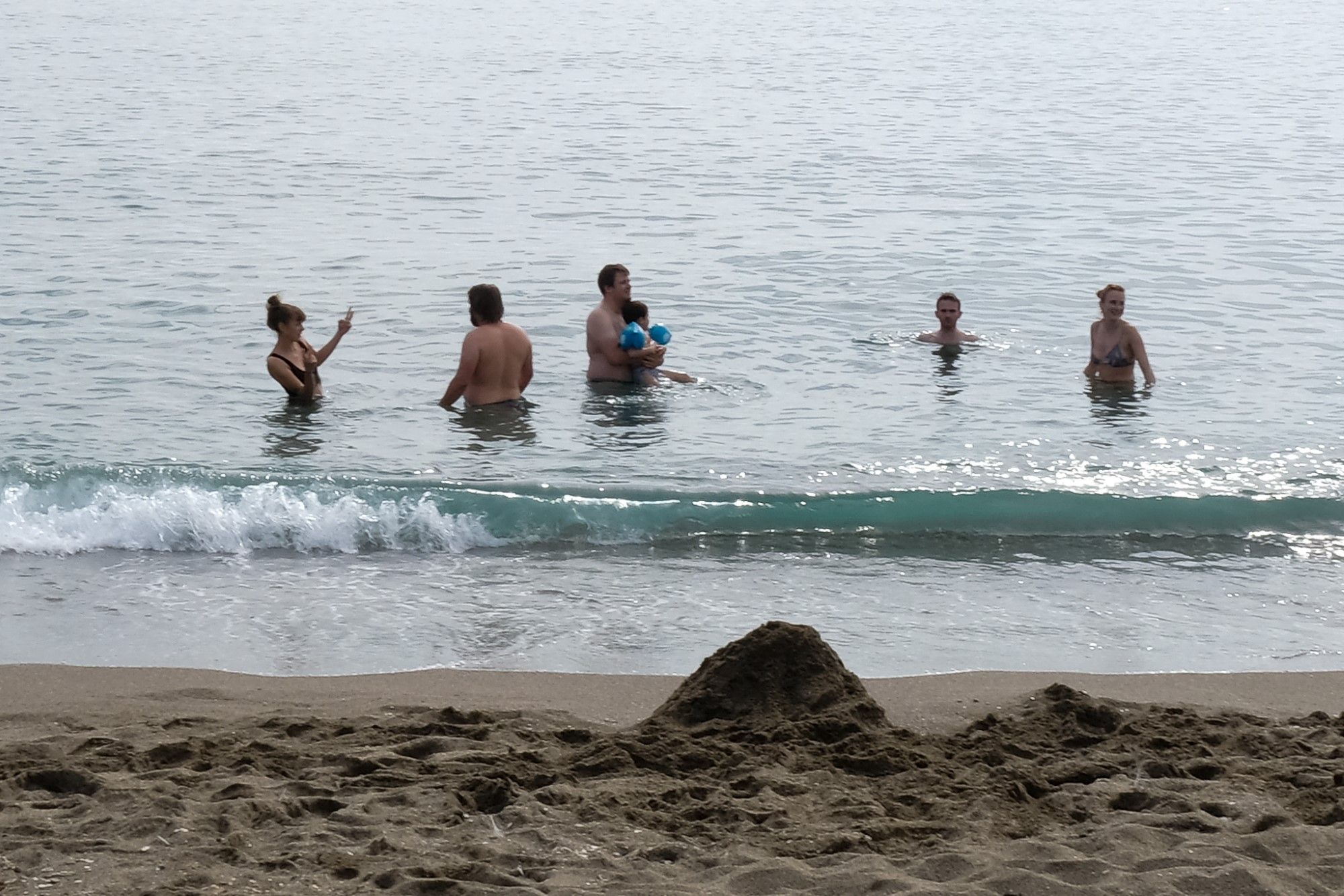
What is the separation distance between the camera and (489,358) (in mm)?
11188

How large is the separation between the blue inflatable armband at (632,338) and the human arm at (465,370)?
3.95ft

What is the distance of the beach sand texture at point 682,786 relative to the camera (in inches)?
158

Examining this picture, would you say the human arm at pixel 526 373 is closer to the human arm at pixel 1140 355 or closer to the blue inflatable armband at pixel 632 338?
the blue inflatable armband at pixel 632 338

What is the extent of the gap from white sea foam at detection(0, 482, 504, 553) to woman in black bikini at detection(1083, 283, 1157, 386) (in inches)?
229

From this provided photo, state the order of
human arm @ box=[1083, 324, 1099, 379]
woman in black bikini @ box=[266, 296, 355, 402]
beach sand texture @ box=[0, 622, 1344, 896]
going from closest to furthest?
beach sand texture @ box=[0, 622, 1344, 896] < woman in black bikini @ box=[266, 296, 355, 402] < human arm @ box=[1083, 324, 1099, 379]

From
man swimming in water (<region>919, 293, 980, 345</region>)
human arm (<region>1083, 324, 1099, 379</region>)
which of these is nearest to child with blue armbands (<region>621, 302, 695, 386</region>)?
man swimming in water (<region>919, 293, 980, 345</region>)

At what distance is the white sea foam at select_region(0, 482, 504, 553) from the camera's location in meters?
8.23

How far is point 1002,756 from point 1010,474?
5036 millimetres

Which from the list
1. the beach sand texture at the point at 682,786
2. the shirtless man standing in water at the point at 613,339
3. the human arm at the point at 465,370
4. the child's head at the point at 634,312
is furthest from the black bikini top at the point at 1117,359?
the beach sand texture at the point at 682,786

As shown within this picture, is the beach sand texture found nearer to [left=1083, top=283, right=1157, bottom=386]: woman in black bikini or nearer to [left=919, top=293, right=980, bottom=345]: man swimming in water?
[left=1083, top=283, right=1157, bottom=386]: woman in black bikini

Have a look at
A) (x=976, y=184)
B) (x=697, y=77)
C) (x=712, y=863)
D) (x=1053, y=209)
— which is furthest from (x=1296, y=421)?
(x=697, y=77)

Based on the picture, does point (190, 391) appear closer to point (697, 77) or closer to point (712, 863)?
point (712, 863)

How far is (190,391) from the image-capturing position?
11828 mm

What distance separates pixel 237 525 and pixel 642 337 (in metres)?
4.16
